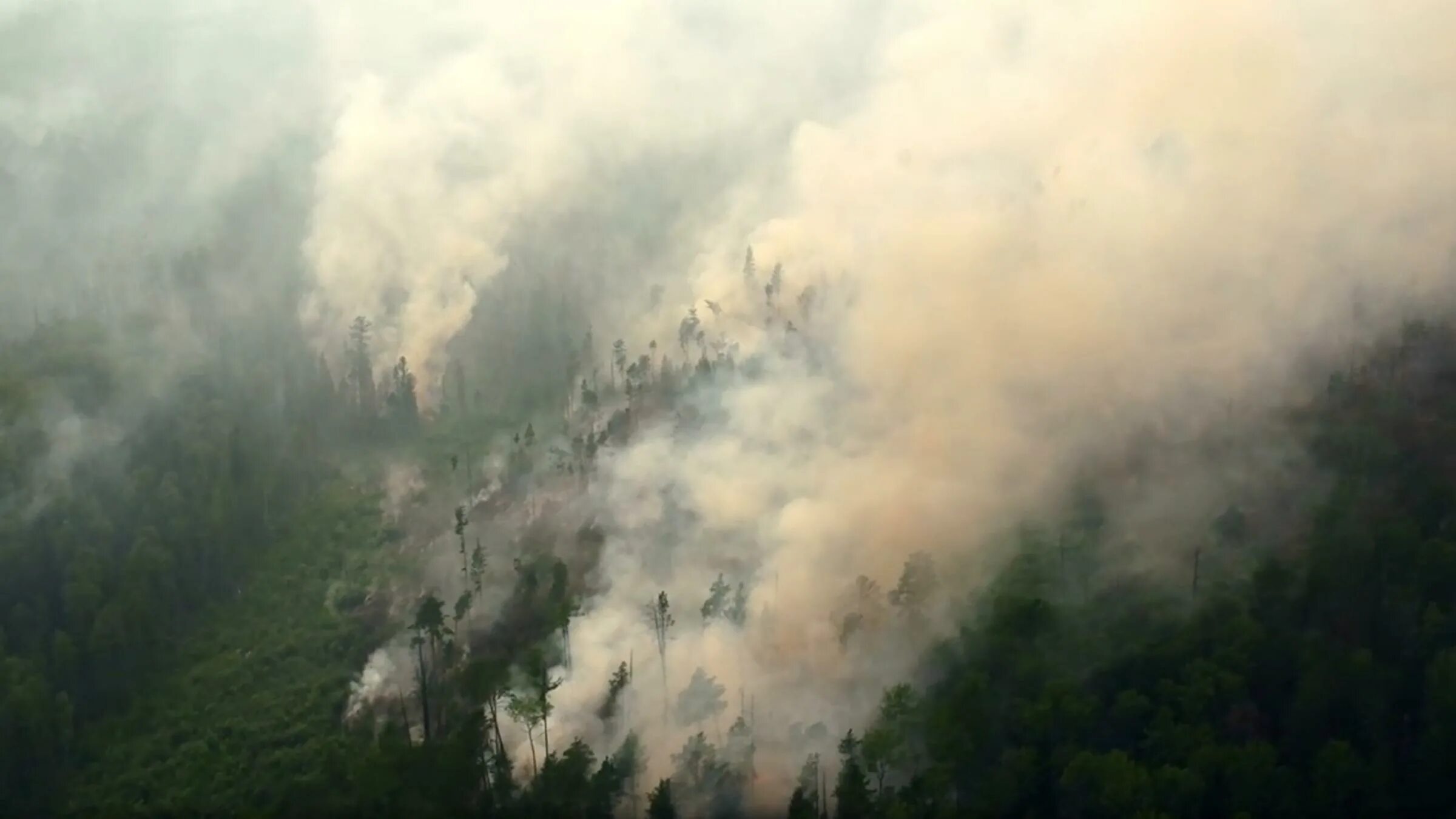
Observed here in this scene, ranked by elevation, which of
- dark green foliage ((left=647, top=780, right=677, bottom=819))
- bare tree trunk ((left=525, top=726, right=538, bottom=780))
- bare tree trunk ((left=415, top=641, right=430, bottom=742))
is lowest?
dark green foliage ((left=647, top=780, right=677, bottom=819))

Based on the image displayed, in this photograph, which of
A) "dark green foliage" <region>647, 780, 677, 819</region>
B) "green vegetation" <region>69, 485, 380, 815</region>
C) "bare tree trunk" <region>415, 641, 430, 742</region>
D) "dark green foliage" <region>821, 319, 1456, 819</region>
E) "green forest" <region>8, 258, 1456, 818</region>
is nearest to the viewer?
"dark green foliage" <region>821, 319, 1456, 819</region>

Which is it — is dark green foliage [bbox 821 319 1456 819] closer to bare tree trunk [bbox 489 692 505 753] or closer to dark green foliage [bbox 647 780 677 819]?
dark green foliage [bbox 647 780 677 819]

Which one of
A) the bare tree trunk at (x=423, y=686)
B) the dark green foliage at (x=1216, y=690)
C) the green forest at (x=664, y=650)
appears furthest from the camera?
the bare tree trunk at (x=423, y=686)

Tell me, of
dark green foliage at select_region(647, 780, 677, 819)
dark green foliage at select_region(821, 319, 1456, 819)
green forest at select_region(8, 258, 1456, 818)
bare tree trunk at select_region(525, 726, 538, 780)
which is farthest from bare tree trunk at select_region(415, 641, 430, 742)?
dark green foliage at select_region(821, 319, 1456, 819)

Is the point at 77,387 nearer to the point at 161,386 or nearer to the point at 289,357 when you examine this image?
the point at 161,386

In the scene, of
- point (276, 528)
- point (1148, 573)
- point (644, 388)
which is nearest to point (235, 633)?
point (276, 528)

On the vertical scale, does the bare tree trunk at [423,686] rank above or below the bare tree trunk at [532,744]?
above

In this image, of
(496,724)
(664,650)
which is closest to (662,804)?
(496,724)

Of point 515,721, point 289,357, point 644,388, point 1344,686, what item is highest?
point 289,357

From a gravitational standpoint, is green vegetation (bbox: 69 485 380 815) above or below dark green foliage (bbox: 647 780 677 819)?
above

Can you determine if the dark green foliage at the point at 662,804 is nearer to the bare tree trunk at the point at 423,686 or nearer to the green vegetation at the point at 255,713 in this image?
the green vegetation at the point at 255,713

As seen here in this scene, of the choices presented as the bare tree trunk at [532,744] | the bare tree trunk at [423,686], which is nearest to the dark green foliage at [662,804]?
the bare tree trunk at [532,744]
